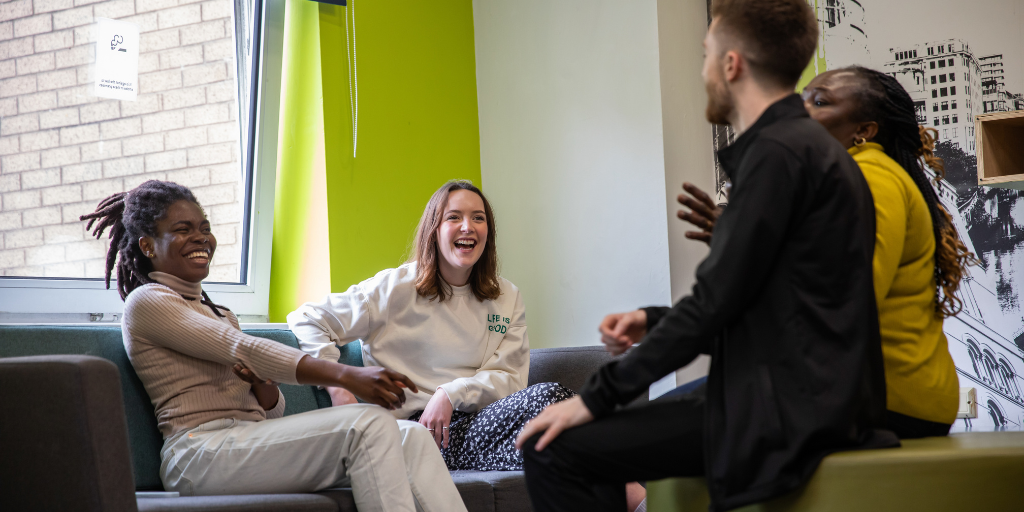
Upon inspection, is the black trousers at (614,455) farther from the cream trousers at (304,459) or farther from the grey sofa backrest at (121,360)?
the grey sofa backrest at (121,360)

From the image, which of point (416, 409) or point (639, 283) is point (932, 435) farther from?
point (639, 283)

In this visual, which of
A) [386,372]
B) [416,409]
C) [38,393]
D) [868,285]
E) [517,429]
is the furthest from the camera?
[416,409]

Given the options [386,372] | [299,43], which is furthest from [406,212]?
[386,372]

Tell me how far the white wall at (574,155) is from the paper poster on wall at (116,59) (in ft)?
4.88

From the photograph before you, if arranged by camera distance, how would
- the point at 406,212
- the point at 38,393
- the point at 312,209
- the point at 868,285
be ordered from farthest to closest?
the point at 406,212
the point at 312,209
the point at 38,393
the point at 868,285

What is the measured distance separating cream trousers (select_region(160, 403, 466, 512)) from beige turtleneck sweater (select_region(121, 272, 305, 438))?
10 cm

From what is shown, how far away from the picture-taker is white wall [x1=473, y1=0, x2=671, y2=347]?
3.36m

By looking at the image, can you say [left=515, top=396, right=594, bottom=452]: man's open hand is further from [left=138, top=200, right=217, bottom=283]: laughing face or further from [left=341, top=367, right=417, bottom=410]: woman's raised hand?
[left=138, top=200, right=217, bottom=283]: laughing face

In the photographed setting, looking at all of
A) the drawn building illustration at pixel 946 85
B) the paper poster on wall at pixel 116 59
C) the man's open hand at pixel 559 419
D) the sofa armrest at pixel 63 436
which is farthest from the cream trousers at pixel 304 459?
the drawn building illustration at pixel 946 85

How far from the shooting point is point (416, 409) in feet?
8.80

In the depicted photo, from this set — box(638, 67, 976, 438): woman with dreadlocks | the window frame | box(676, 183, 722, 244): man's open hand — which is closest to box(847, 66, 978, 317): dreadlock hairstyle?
box(638, 67, 976, 438): woman with dreadlocks

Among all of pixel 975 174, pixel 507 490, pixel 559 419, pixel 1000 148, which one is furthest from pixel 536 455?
pixel 975 174

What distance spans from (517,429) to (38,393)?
1328 mm

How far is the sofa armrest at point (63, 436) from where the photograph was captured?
153 cm
